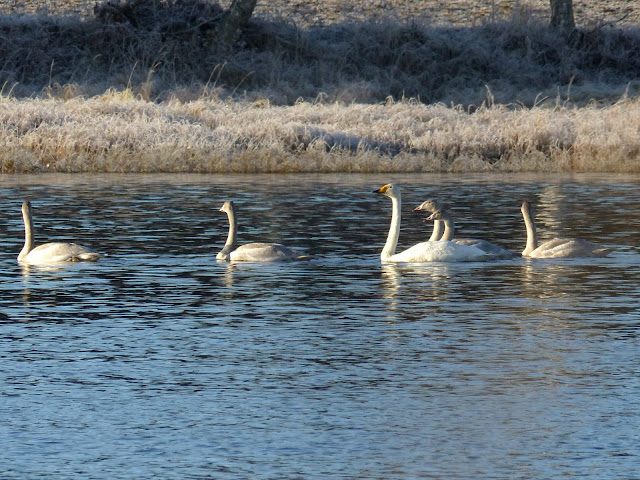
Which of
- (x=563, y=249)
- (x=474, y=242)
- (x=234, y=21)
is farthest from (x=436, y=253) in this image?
(x=234, y=21)

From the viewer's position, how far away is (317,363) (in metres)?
10.2

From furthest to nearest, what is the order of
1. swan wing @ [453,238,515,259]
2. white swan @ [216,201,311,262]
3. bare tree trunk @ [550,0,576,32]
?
bare tree trunk @ [550,0,576,32], swan wing @ [453,238,515,259], white swan @ [216,201,311,262]

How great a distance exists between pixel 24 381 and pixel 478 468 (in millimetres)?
3363

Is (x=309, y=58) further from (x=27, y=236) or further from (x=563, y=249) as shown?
(x=563, y=249)

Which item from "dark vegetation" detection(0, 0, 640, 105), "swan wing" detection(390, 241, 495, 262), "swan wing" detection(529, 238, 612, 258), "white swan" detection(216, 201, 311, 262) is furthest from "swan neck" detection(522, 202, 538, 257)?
"dark vegetation" detection(0, 0, 640, 105)

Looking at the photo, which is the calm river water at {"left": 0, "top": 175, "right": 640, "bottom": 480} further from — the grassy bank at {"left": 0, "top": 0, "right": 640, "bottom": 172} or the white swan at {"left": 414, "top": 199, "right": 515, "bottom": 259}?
the grassy bank at {"left": 0, "top": 0, "right": 640, "bottom": 172}

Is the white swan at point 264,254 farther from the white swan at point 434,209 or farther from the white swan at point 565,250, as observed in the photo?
the white swan at point 565,250

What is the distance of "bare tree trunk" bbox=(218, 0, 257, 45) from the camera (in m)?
44.8

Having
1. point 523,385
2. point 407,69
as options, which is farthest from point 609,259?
point 407,69

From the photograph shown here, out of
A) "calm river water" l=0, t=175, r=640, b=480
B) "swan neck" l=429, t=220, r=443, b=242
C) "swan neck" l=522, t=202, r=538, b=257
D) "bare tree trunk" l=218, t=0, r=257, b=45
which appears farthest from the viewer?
"bare tree trunk" l=218, t=0, r=257, b=45

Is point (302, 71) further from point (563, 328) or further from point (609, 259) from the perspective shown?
point (563, 328)

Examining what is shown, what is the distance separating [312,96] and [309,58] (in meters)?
3.98

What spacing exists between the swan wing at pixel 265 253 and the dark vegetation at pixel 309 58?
2290cm

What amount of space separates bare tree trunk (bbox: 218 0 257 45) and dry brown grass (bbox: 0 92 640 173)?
9637 mm
